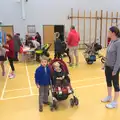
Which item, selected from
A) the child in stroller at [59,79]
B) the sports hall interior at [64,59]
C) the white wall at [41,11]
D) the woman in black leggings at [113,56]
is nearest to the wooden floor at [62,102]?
the sports hall interior at [64,59]

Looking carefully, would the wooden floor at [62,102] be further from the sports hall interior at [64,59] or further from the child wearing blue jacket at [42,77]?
→ the child wearing blue jacket at [42,77]

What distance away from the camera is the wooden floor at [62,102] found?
3.37 m

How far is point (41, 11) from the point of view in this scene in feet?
37.0

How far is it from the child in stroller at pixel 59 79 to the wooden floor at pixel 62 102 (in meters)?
0.41

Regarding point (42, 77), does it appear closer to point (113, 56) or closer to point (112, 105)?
point (113, 56)

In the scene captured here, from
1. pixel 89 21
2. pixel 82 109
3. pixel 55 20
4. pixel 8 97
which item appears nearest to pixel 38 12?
pixel 55 20

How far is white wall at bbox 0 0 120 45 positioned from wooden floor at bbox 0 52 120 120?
5.69 m

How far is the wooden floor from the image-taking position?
3373mm

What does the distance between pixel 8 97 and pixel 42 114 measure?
119 cm

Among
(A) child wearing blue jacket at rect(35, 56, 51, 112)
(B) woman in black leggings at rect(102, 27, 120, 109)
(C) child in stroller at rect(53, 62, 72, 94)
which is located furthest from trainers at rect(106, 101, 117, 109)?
(A) child wearing blue jacket at rect(35, 56, 51, 112)

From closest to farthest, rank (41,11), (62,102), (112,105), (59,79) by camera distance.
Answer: (112,105) → (59,79) → (62,102) → (41,11)

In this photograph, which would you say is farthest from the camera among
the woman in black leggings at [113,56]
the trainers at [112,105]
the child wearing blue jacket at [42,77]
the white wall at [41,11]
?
the white wall at [41,11]

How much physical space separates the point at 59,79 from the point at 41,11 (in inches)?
327

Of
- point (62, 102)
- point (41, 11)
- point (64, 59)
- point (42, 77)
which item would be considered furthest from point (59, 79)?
point (41, 11)
